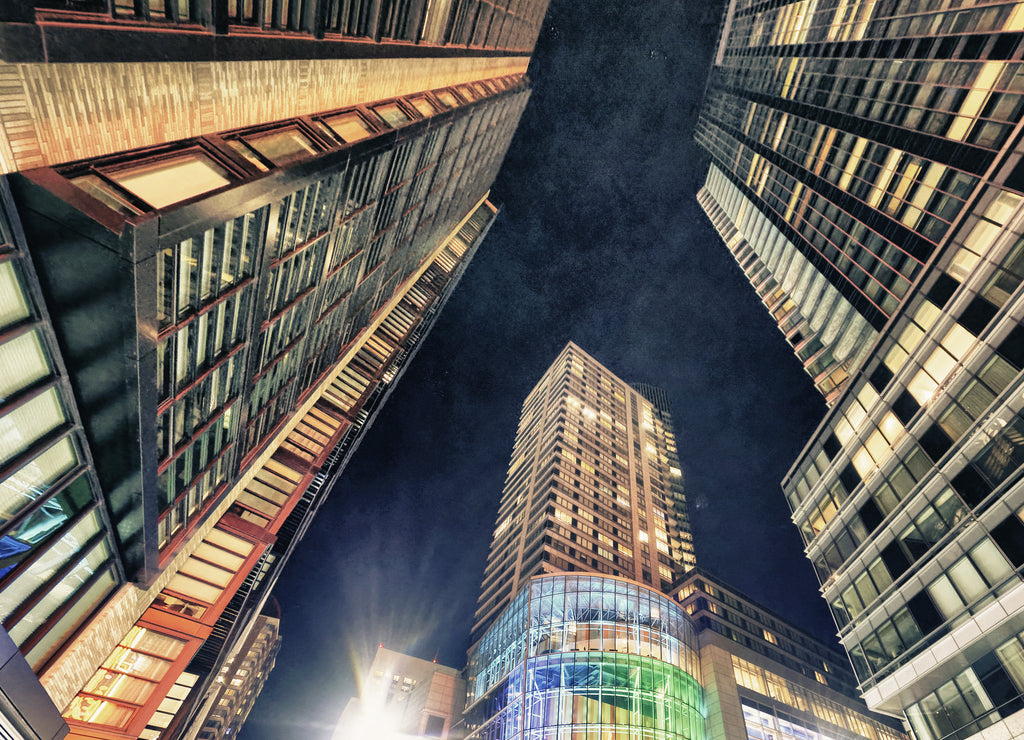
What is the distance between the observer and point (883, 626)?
22672mm

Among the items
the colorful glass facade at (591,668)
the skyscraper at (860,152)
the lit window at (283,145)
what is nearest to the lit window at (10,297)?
the lit window at (283,145)

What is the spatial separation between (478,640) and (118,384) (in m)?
66.9

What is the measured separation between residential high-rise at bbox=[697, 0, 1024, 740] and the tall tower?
124 feet

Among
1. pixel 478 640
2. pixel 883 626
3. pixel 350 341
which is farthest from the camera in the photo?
pixel 478 640

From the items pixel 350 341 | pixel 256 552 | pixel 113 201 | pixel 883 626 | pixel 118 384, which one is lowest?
pixel 118 384

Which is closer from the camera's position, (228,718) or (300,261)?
(300,261)

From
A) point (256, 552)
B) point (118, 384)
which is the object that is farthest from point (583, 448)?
point (118, 384)

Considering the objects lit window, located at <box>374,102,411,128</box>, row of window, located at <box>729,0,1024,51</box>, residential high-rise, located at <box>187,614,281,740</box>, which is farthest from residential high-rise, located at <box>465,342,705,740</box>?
residential high-rise, located at <box>187,614,281,740</box>

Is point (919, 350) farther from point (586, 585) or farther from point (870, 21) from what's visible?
point (586, 585)

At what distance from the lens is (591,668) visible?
4103 centimetres

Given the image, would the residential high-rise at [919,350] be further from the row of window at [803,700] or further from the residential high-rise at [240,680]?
the residential high-rise at [240,680]

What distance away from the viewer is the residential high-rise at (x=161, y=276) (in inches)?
386

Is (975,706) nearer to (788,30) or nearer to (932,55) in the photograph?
(932,55)

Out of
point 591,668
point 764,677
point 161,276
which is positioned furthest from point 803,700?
point 161,276
